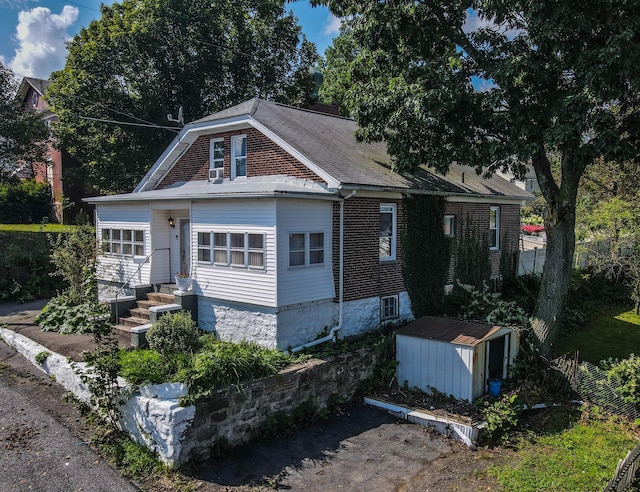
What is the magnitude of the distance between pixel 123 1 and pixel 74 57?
14.4 feet

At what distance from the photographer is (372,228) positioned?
12938 mm

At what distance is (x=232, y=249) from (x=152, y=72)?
18.5 m

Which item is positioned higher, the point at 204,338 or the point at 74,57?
the point at 74,57

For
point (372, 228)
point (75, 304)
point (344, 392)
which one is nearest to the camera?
point (344, 392)

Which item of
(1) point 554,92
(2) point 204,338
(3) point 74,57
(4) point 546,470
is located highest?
(3) point 74,57

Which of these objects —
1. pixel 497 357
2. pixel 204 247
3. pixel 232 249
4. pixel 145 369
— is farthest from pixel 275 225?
pixel 497 357

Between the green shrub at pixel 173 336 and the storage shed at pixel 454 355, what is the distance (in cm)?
507

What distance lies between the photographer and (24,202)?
1201 inches

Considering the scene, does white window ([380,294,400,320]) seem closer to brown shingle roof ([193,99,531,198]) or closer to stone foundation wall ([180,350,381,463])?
stone foundation wall ([180,350,381,463])

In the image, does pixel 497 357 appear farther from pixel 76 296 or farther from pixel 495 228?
pixel 76 296

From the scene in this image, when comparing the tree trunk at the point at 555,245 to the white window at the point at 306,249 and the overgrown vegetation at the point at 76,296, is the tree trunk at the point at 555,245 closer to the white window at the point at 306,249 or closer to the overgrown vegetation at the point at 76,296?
the white window at the point at 306,249

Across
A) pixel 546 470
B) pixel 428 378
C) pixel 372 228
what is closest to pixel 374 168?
pixel 372 228

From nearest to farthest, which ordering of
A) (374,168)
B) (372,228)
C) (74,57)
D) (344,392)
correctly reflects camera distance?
1. (344,392)
2. (372,228)
3. (374,168)
4. (74,57)

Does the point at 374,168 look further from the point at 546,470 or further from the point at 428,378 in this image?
the point at 546,470
